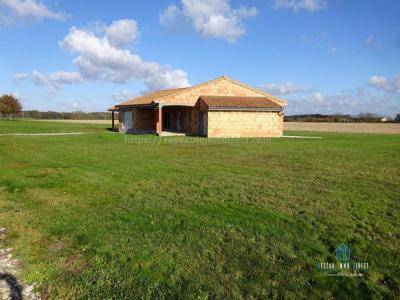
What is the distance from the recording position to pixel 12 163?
13281mm

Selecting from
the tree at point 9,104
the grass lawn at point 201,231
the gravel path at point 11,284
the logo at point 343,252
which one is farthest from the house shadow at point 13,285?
the tree at point 9,104

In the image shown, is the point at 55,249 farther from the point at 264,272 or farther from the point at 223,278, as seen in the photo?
the point at 264,272

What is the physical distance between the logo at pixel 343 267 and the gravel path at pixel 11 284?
3362 millimetres

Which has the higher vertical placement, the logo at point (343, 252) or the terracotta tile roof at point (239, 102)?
the terracotta tile roof at point (239, 102)

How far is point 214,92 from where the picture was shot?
31.9 meters

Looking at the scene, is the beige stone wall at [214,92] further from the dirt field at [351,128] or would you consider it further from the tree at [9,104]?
the tree at [9,104]

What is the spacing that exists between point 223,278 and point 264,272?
21.1 inches

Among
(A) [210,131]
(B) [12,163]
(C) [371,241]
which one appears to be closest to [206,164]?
(B) [12,163]

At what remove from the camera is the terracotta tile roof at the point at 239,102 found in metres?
29.3

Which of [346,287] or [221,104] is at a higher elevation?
[221,104]

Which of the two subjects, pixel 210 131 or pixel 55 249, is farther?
pixel 210 131

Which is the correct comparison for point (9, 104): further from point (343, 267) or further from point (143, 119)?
point (343, 267)

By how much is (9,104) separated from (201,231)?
3417 inches

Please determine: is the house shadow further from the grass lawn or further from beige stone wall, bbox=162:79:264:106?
beige stone wall, bbox=162:79:264:106
